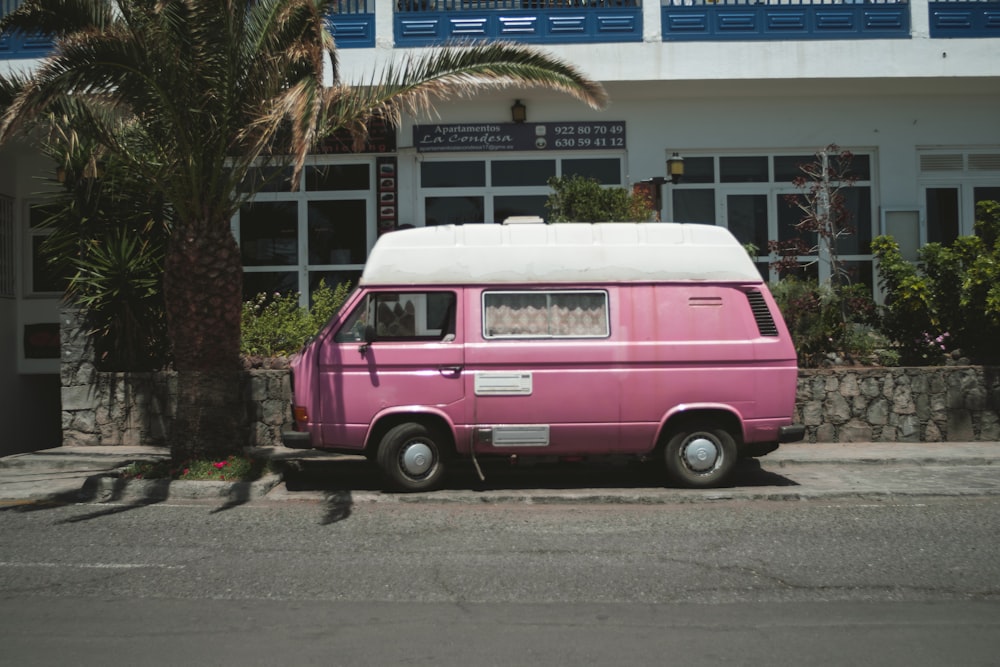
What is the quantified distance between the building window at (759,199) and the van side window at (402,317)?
8.18 metres

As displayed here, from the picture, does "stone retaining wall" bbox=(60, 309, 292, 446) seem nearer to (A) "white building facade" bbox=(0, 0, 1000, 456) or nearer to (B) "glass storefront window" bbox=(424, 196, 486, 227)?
(A) "white building facade" bbox=(0, 0, 1000, 456)

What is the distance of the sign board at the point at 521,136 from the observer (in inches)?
620

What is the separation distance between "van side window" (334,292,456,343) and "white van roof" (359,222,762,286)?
0.54 feet

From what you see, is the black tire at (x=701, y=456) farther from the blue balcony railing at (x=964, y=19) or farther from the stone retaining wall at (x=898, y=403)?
the blue balcony railing at (x=964, y=19)

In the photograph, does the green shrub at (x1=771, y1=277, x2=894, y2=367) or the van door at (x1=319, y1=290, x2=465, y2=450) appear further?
the green shrub at (x1=771, y1=277, x2=894, y2=367)

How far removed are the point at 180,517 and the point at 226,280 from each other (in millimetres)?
2626

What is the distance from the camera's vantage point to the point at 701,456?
8.90 metres

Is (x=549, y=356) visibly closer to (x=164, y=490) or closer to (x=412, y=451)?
(x=412, y=451)

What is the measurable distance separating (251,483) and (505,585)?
4.41 m

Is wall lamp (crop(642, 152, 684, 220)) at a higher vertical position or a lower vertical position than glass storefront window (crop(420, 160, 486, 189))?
lower

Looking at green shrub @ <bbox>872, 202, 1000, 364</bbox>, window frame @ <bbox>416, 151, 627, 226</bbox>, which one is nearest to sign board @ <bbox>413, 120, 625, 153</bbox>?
window frame @ <bbox>416, 151, 627, 226</bbox>

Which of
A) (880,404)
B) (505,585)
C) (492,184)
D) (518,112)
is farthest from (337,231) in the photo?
(505,585)

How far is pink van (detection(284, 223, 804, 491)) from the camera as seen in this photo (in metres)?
8.69

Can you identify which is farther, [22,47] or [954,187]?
[954,187]
